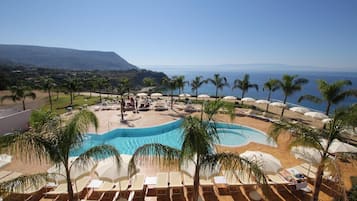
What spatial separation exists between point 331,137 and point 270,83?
669 inches

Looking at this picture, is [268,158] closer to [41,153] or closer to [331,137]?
[331,137]

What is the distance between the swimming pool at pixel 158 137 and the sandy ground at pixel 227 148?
84cm

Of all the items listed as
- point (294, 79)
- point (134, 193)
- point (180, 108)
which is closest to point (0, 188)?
point (134, 193)

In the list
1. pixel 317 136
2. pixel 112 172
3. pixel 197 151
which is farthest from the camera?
pixel 112 172

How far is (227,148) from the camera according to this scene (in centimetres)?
1398

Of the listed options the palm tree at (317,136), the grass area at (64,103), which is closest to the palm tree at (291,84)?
the palm tree at (317,136)

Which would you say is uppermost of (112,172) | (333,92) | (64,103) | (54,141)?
(333,92)

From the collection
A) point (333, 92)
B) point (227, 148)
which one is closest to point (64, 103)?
point (227, 148)

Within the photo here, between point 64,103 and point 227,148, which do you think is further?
point 64,103

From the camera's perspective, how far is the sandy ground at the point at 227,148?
8.89 metres

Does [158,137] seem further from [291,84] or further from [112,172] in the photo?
[291,84]

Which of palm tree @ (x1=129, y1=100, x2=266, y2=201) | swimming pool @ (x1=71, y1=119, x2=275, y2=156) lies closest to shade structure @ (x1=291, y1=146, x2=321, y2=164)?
swimming pool @ (x1=71, y1=119, x2=275, y2=156)

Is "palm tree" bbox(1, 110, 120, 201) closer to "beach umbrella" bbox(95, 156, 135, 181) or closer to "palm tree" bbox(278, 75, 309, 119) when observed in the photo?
"beach umbrella" bbox(95, 156, 135, 181)

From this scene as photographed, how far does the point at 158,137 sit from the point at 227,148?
603cm
